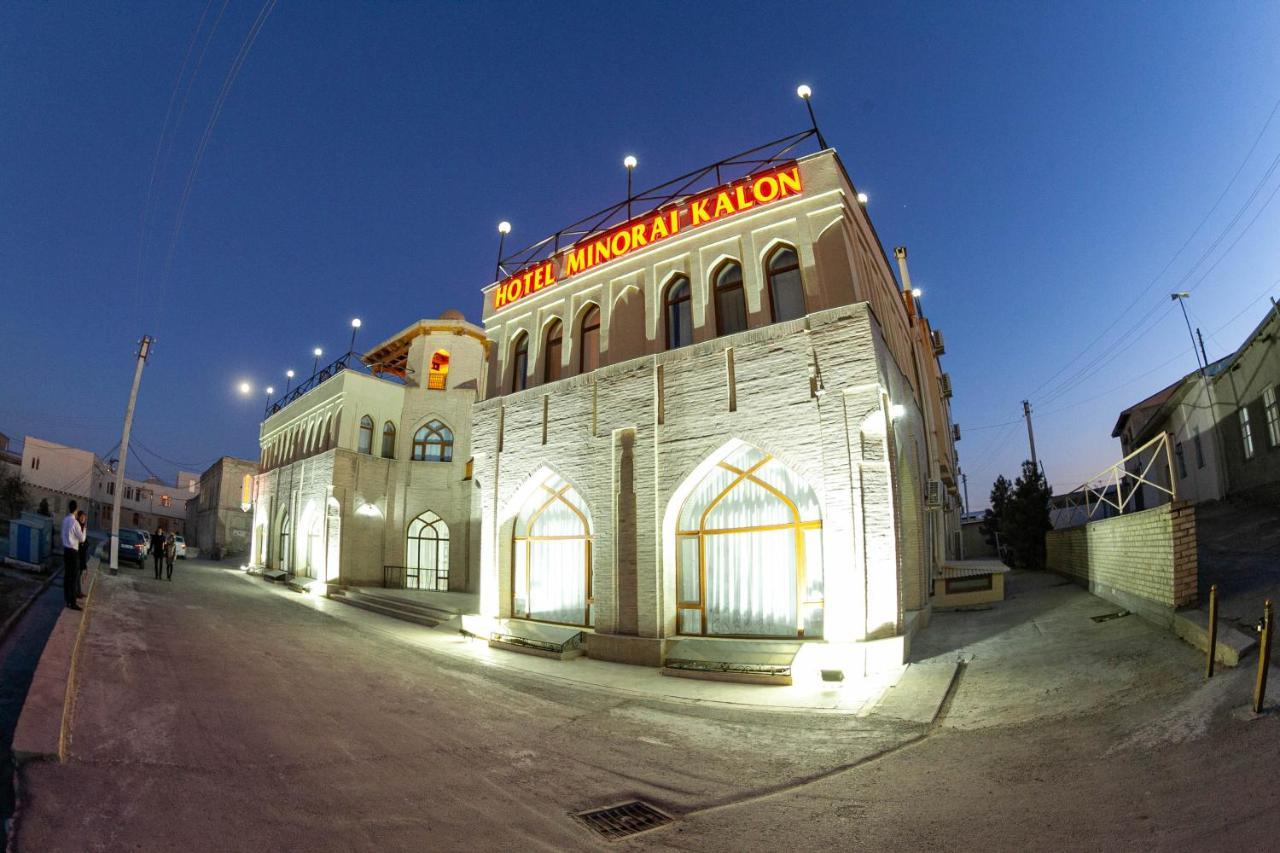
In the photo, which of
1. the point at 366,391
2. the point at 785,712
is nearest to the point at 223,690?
the point at 785,712

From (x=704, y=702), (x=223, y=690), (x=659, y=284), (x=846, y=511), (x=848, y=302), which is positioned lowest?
(x=704, y=702)

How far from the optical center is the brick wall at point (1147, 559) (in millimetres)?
7777

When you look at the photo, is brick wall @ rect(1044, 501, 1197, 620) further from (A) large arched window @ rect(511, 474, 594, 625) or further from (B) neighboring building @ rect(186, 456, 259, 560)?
(B) neighboring building @ rect(186, 456, 259, 560)

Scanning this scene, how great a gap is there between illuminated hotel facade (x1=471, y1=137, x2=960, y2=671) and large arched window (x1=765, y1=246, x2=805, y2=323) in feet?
0.12

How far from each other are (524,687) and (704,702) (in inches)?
105

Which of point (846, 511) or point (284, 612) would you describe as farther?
point (284, 612)

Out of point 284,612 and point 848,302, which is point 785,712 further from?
point 284,612

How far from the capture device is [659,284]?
1255 cm

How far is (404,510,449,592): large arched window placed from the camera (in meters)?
22.7

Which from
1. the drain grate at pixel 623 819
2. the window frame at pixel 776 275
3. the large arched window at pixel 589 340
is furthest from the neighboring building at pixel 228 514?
the drain grate at pixel 623 819

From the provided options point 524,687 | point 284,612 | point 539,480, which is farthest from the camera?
point 284,612

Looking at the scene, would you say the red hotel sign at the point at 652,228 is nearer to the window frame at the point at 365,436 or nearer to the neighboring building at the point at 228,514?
the window frame at the point at 365,436

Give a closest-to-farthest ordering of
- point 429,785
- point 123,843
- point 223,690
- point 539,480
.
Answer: point 123,843 < point 429,785 < point 223,690 < point 539,480

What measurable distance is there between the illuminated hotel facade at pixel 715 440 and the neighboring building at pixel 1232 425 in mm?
7979
